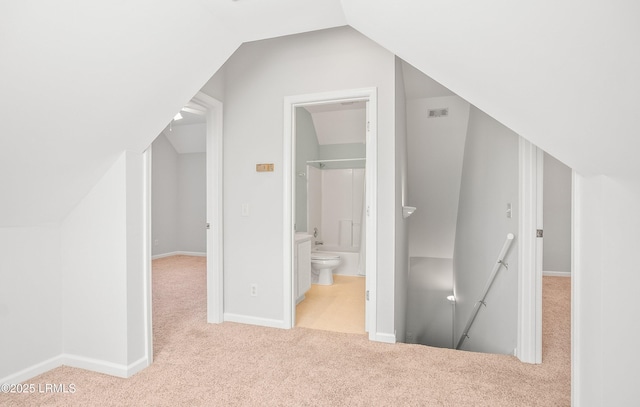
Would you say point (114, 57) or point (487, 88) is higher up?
point (114, 57)

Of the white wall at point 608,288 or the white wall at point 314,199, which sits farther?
the white wall at point 314,199

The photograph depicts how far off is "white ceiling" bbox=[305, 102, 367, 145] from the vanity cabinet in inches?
84.8

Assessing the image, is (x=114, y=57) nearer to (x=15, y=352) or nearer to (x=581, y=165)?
(x=15, y=352)

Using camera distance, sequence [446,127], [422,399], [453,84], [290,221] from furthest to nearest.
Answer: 1. [446,127]
2. [290,221]
3. [422,399]
4. [453,84]

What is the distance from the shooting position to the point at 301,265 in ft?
11.3

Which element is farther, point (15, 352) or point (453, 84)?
point (15, 352)

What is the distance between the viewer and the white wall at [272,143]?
2496mm

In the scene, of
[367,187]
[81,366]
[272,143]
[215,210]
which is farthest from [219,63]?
[81,366]

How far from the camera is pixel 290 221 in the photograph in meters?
2.70

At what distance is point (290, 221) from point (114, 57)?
5.43 ft

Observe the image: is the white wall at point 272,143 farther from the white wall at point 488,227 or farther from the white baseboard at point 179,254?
the white baseboard at point 179,254

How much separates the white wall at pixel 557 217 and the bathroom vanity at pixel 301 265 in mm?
3738

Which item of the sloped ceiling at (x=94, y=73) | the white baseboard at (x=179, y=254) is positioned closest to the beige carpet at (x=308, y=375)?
the sloped ceiling at (x=94, y=73)

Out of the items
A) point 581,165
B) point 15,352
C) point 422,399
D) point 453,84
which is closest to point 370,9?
point 453,84
